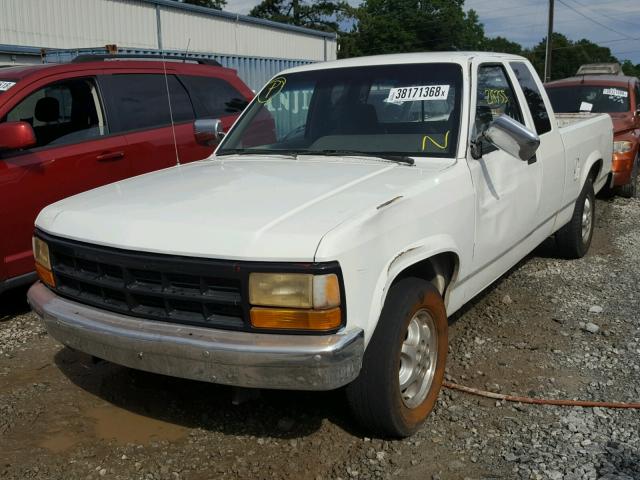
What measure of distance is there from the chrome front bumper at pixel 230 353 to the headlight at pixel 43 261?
0.48 metres

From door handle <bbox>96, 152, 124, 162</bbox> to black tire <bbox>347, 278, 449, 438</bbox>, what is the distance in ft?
10.3

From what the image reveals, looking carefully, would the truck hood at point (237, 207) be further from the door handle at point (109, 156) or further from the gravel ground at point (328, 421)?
the door handle at point (109, 156)

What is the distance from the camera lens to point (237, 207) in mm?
2848

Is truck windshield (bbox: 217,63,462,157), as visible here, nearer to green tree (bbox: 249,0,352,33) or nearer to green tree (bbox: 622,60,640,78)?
green tree (bbox: 249,0,352,33)

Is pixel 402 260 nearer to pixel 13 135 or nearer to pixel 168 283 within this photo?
pixel 168 283

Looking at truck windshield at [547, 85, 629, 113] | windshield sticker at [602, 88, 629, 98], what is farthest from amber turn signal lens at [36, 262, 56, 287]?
windshield sticker at [602, 88, 629, 98]

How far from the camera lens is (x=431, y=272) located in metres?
3.33

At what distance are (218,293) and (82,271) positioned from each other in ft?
2.61

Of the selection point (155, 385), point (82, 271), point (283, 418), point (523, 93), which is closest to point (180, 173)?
point (82, 271)

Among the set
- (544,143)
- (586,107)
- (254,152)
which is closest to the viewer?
(254,152)

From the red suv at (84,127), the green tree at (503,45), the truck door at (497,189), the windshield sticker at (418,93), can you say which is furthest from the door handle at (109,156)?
the green tree at (503,45)

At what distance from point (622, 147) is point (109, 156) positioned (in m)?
6.35

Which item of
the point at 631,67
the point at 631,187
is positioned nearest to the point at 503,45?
the point at 631,67

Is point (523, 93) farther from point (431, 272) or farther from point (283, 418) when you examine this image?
point (283, 418)
